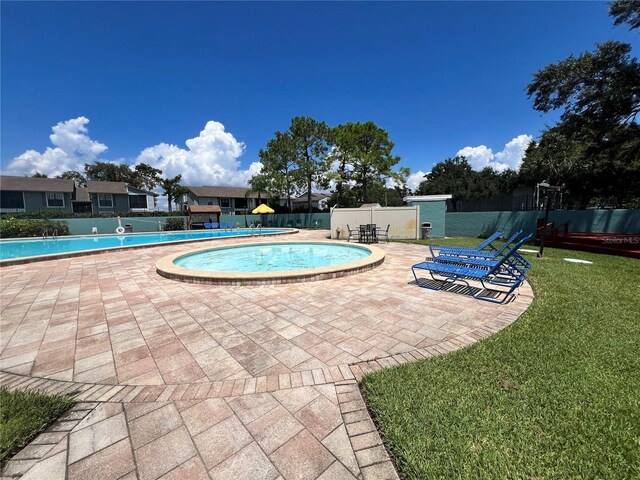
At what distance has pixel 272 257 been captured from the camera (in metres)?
11.4

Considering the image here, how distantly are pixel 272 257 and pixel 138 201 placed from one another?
119 ft

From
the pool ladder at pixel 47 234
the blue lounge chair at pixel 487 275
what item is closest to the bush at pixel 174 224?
the pool ladder at pixel 47 234

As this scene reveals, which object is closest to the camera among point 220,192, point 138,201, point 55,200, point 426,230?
point 426,230

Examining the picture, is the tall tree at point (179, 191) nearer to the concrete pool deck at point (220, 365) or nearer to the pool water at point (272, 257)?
the pool water at point (272, 257)

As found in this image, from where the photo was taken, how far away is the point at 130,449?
6.23ft

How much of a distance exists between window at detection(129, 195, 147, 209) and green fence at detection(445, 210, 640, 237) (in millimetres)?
40375

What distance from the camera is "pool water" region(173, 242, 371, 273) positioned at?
9484mm

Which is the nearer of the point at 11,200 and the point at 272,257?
the point at 272,257

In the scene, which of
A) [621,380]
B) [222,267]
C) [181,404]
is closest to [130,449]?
[181,404]

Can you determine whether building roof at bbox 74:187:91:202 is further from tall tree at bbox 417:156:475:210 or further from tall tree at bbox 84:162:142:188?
tall tree at bbox 417:156:475:210

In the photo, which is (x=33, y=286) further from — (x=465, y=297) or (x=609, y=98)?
(x=609, y=98)

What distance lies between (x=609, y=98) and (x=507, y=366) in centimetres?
1718

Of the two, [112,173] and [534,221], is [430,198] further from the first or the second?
[112,173]

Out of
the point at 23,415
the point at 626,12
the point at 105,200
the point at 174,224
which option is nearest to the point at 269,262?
the point at 23,415
